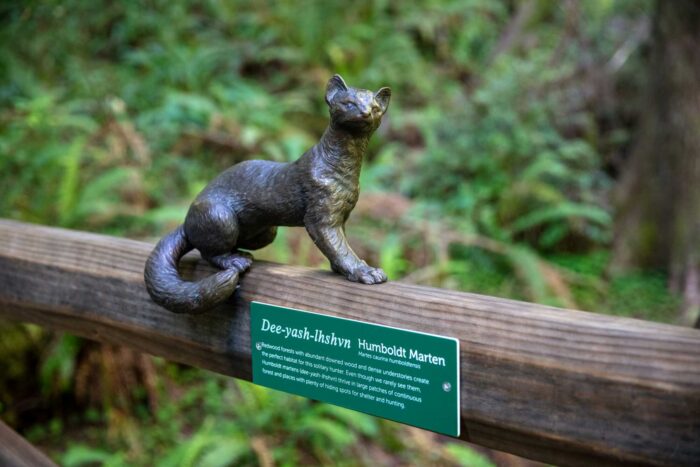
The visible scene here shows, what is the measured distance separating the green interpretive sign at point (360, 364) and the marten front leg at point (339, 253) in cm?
14

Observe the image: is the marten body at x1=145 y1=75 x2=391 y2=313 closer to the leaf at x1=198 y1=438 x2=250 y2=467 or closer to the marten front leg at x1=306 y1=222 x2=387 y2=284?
the marten front leg at x1=306 y1=222 x2=387 y2=284

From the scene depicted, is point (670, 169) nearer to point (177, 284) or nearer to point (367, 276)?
point (367, 276)

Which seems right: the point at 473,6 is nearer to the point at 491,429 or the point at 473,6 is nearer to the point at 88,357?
the point at 88,357

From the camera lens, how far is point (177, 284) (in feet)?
5.03

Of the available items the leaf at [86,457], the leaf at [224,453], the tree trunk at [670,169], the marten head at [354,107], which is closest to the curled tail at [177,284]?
the marten head at [354,107]

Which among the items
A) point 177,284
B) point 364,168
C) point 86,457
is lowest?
point 86,457

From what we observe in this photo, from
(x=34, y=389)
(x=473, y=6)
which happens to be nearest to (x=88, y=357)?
(x=34, y=389)

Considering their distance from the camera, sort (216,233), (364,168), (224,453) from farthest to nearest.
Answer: (364,168) → (224,453) → (216,233)

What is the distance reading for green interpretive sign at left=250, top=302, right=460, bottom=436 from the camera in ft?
4.19

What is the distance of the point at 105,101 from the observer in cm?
536

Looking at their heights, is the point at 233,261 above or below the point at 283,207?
below

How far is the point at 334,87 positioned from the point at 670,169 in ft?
14.0

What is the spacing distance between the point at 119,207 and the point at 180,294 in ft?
9.82

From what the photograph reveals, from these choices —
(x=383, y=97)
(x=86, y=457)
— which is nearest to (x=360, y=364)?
(x=383, y=97)
